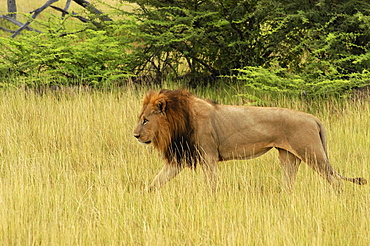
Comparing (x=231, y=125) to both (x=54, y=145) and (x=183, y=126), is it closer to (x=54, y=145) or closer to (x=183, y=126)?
(x=183, y=126)

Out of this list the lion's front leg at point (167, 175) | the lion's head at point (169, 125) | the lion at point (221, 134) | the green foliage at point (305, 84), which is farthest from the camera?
the green foliage at point (305, 84)

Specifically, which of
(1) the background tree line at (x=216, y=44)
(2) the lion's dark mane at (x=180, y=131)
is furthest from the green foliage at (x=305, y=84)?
(2) the lion's dark mane at (x=180, y=131)

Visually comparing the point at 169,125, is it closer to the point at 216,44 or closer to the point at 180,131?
the point at 180,131

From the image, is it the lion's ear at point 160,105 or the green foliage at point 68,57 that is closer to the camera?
the lion's ear at point 160,105

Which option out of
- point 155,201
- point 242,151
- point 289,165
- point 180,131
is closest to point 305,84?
point 289,165

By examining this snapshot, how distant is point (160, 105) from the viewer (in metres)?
5.22

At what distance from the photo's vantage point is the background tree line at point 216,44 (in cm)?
942

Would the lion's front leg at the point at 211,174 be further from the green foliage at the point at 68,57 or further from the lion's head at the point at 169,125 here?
the green foliage at the point at 68,57

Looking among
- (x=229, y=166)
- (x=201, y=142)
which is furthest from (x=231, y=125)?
(x=229, y=166)

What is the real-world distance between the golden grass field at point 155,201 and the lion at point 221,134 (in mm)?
167

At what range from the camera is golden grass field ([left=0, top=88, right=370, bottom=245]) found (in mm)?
4047

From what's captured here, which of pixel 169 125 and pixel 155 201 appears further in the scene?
pixel 169 125

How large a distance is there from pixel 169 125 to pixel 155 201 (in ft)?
2.57

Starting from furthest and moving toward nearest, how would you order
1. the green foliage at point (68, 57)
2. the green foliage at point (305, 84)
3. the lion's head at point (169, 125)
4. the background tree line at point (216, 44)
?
the green foliage at point (68, 57) → the background tree line at point (216, 44) → the green foliage at point (305, 84) → the lion's head at point (169, 125)
